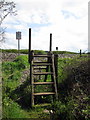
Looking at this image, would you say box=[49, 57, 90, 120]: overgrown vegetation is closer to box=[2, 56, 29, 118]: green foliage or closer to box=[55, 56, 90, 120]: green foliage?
box=[55, 56, 90, 120]: green foliage

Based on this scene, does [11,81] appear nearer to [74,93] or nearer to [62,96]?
[62,96]

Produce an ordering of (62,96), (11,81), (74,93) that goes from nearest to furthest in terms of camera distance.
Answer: (74,93)
(62,96)
(11,81)

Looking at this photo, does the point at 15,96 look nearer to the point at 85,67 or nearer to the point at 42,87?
the point at 42,87

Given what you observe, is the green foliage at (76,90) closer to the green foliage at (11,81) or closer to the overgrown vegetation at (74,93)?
the overgrown vegetation at (74,93)

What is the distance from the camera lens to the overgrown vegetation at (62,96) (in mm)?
4496

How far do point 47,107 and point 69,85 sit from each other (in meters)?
1.11

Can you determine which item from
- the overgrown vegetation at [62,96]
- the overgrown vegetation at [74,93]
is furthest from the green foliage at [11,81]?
the overgrown vegetation at [74,93]

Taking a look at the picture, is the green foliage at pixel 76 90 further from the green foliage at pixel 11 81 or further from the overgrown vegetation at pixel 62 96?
the green foliage at pixel 11 81

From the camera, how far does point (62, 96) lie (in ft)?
21.3

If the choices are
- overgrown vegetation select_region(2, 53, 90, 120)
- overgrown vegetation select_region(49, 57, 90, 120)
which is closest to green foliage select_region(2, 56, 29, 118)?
overgrown vegetation select_region(2, 53, 90, 120)

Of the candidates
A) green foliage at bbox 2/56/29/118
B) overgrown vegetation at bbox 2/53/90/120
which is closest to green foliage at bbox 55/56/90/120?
overgrown vegetation at bbox 2/53/90/120

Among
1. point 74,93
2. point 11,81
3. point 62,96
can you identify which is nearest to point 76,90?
point 74,93

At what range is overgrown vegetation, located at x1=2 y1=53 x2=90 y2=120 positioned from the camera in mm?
4496

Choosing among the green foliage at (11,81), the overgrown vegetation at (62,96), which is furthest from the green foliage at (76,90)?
the green foliage at (11,81)
